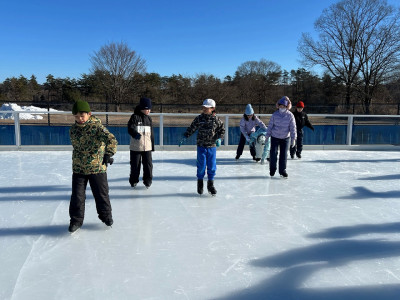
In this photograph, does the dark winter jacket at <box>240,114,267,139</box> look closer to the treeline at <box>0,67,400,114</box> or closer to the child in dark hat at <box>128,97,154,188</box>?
the child in dark hat at <box>128,97,154,188</box>

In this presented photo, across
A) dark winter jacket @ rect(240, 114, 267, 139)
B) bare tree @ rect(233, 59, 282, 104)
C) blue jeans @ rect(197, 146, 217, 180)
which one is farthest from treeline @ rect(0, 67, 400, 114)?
blue jeans @ rect(197, 146, 217, 180)

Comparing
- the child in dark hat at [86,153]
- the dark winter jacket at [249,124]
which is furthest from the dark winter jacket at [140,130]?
the dark winter jacket at [249,124]

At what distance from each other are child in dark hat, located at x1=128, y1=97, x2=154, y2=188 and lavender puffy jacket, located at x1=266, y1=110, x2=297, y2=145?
1950mm

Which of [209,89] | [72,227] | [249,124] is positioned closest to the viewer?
[72,227]

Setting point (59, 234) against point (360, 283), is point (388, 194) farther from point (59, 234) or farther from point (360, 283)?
point (59, 234)

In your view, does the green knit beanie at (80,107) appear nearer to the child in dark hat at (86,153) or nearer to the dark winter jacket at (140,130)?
the child in dark hat at (86,153)

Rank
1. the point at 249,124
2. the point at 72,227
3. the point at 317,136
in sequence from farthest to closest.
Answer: the point at 317,136
the point at 249,124
the point at 72,227

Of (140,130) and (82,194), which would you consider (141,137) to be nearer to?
(140,130)

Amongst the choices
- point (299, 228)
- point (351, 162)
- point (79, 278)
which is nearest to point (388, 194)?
point (299, 228)

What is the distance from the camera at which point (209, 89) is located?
28.9 m

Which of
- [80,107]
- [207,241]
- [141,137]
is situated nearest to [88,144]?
[80,107]

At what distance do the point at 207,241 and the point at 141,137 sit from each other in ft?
6.17

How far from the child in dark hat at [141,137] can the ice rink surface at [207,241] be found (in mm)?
290

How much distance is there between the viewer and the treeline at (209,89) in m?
28.4
